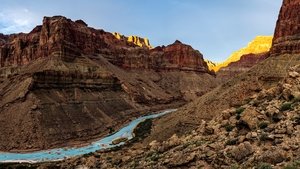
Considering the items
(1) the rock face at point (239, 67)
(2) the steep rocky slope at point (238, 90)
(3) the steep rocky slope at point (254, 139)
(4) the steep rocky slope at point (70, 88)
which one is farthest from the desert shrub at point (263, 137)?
(1) the rock face at point (239, 67)

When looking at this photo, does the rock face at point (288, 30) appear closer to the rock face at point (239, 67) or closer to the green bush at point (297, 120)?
the green bush at point (297, 120)

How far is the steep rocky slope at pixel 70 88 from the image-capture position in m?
76.9

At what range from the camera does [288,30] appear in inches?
2419

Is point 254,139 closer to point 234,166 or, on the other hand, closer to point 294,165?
point 234,166

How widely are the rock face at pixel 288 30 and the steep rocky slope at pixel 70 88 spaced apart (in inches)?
1544

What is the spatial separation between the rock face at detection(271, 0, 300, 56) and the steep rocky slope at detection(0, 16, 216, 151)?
1544 inches

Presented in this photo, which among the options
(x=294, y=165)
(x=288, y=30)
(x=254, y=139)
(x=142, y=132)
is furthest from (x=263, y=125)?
(x=142, y=132)

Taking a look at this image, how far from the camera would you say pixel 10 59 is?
117688mm

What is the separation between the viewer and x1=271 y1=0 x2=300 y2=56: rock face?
5855 centimetres

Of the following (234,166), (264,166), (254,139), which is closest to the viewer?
(264,166)

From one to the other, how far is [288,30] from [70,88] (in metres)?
52.2

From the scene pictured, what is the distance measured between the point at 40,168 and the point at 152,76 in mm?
108874

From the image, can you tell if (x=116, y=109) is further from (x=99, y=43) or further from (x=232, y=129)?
(x=232, y=129)

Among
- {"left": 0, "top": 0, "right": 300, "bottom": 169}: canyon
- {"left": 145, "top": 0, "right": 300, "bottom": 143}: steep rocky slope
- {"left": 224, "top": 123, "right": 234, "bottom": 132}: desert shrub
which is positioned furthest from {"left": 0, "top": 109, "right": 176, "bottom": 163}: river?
{"left": 224, "top": 123, "right": 234, "bottom": 132}: desert shrub
